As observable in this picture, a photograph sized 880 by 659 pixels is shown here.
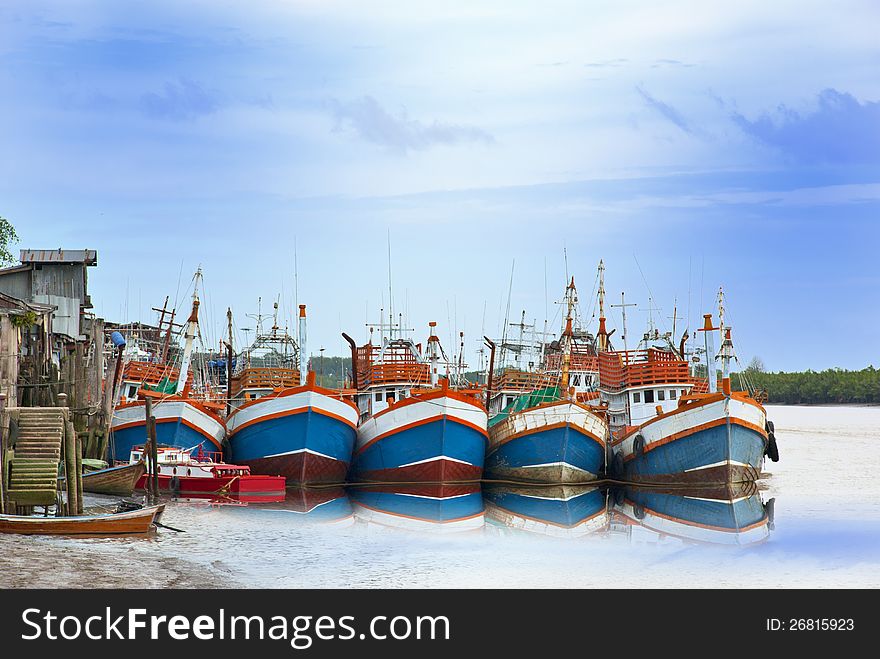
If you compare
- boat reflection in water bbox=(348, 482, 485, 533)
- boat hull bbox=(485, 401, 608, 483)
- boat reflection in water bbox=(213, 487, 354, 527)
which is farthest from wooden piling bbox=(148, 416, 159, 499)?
boat hull bbox=(485, 401, 608, 483)

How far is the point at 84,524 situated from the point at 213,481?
1194 cm

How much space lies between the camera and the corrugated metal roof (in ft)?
131

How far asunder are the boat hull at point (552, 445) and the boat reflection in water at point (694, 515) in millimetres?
1741

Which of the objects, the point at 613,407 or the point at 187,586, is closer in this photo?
the point at 187,586

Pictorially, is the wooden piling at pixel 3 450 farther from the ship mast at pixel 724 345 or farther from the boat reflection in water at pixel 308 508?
the ship mast at pixel 724 345

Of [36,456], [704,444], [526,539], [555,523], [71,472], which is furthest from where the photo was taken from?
[704,444]

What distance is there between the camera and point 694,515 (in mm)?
30750

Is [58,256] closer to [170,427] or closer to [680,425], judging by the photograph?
[170,427]

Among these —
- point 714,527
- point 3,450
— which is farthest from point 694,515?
point 3,450

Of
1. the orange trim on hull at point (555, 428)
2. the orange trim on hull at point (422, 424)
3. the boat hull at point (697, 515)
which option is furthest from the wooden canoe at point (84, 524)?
the orange trim on hull at point (555, 428)
